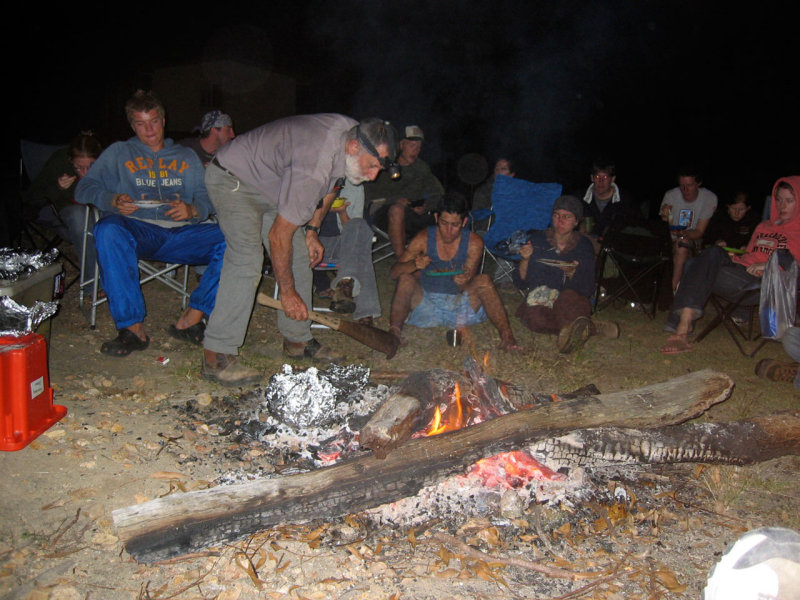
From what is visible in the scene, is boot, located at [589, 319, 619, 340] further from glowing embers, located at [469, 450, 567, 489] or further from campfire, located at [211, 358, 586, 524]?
glowing embers, located at [469, 450, 567, 489]

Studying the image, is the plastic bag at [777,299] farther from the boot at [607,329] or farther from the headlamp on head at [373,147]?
the headlamp on head at [373,147]

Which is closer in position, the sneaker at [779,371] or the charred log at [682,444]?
the charred log at [682,444]

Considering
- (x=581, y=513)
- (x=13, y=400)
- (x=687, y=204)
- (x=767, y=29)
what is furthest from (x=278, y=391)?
(x=767, y=29)

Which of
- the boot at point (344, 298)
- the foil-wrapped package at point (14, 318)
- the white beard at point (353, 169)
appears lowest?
the boot at point (344, 298)

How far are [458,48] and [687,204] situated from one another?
1104 cm

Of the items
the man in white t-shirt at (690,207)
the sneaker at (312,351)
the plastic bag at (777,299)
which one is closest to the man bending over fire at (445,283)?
the sneaker at (312,351)

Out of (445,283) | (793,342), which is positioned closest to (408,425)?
(445,283)

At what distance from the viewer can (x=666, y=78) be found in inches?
511

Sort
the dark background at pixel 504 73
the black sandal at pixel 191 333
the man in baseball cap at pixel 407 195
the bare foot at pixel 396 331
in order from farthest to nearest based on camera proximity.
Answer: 1. the dark background at pixel 504 73
2. the man in baseball cap at pixel 407 195
3. the bare foot at pixel 396 331
4. the black sandal at pixel 191 333

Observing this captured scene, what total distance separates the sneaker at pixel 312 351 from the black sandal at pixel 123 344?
1.00 meters

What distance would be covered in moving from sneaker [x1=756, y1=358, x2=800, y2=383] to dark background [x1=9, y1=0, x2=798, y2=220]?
8362 millimetres

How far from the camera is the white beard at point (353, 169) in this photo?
3106 millimetres

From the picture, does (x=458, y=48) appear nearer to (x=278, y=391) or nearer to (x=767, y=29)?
(x=767, y=29)

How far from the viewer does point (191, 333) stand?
14.0ft
